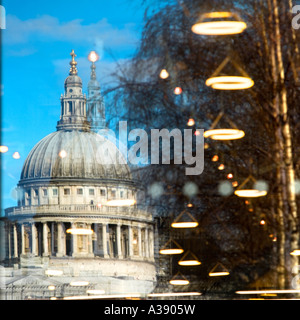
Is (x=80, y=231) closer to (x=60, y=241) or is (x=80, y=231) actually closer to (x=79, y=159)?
(x=60, y=241)

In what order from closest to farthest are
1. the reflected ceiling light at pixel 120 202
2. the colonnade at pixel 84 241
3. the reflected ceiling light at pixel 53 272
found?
the reflected ceiling light at pixel 53 272 < the colonnade at pixel 84 241 < the reflected ceiling light at pixel 120 202

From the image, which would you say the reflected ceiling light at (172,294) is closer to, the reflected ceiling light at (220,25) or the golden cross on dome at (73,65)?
the golden cross on dome at (73,65)

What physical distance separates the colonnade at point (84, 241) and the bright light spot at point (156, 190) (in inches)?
8.1

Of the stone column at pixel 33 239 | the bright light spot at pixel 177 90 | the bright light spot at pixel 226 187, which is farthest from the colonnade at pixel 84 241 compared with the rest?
the bright light spot at pixel 177 90

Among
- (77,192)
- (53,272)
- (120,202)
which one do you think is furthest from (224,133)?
(53,272)

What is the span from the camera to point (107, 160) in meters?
4.09

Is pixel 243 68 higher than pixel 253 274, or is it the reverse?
pixel 243 68

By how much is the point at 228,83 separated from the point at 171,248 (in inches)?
45.3

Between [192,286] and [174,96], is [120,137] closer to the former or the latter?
[174,96]

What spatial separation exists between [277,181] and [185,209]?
0.62 meters

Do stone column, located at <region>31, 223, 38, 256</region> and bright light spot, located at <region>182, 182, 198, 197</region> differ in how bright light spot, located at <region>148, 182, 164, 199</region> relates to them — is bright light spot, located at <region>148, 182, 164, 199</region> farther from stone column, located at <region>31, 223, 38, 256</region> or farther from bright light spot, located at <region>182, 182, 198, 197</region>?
stone column, located at <region>31, 223, 38, 256</region>

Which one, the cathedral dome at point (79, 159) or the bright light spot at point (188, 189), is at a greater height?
the cathedral dome at point (79, 159)

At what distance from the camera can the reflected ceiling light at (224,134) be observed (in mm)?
4020

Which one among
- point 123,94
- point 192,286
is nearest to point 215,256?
point 192,286
